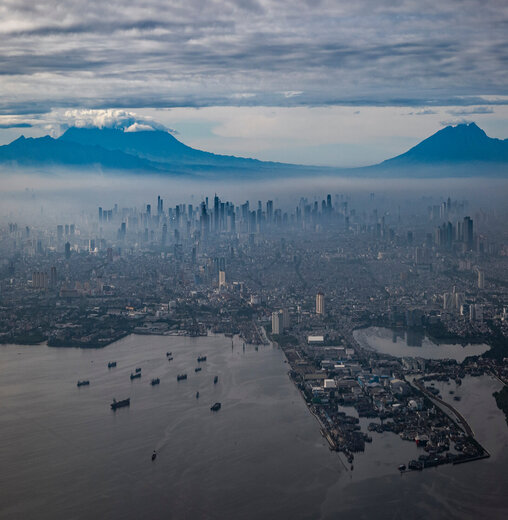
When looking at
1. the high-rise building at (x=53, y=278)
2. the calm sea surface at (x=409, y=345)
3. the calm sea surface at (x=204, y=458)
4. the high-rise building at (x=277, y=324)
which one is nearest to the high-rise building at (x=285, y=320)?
the high-rise building at (x=277, y=324)

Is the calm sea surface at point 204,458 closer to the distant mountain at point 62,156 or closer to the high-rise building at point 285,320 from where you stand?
the high-rise building at point 285,320

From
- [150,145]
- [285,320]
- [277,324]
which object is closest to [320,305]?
[285,320]

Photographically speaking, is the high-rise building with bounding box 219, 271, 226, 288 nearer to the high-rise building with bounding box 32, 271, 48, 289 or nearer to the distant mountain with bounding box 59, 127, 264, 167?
the high-rise building with bounding box 32, 271, 48, 289

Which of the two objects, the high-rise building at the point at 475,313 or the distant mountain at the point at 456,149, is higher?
the distant mountain at the point at 456,149

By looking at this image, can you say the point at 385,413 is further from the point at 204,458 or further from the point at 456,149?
the point at 456,149

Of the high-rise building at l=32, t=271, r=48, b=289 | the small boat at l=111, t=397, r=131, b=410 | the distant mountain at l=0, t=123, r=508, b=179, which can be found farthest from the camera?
the distant mountain at l=0, t=123, r=508, b=179

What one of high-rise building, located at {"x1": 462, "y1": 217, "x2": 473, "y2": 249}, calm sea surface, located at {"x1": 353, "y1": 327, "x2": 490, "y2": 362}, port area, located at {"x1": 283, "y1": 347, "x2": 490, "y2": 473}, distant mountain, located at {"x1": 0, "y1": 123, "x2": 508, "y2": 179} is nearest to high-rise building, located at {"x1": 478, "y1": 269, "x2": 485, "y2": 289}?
high-rise building, located at {"x1": 462, "y1": 217, "x2": 473, "y2": 249}

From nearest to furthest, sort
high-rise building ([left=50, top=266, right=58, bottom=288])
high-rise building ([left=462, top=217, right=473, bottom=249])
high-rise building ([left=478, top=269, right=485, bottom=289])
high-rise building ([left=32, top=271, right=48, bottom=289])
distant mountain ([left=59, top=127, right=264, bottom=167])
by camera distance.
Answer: high-rise building ([left=478, top=269, right=485, bottom=289]), high-rise building ([left=32, top=271, right=48, bottom=289]), high-rise building ([left=50, top=266, right=58, bottom=288]), high-rise building ([left=462, top=217, right=473, bottom=249]), distant mountain ([left=59, top=127, right=264, bottom=167])
